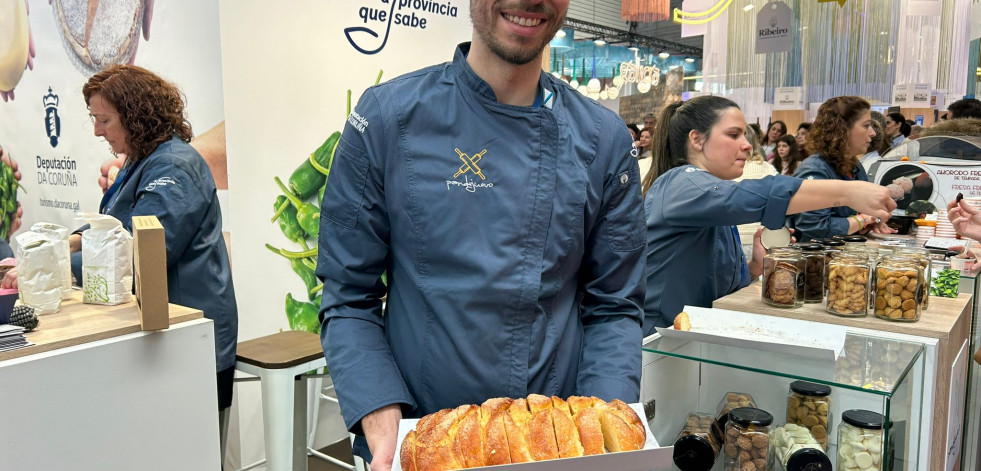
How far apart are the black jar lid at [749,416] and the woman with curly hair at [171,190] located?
2.11 meters

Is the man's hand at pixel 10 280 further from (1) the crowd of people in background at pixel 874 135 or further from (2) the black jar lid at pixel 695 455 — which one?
(1) the crowd of people in background at pixel 874 135

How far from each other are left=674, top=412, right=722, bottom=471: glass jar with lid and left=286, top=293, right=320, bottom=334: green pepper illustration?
2.38 metres

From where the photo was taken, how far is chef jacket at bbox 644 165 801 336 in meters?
2.27

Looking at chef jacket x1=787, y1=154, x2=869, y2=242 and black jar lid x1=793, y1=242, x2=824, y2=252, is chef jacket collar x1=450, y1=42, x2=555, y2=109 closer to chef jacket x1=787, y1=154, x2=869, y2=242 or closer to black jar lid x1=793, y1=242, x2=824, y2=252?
black jar lid x1=793, y1=242, x2=824, y2=252

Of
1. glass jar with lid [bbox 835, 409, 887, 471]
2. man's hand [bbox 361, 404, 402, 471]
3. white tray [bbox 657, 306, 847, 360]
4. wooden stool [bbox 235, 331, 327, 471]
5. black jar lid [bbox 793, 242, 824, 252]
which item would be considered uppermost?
black jar lid [bbox 793, 242, 824, 252]

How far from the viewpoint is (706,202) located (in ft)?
7.38

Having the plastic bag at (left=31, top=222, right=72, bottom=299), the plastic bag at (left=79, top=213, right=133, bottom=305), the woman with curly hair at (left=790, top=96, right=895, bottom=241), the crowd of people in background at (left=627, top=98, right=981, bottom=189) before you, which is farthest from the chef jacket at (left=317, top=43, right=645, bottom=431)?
the woman with curly hair at (left=790, top=96, right=895, bottom=241)

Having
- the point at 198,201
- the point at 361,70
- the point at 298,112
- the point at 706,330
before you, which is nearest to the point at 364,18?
the point at 361,70

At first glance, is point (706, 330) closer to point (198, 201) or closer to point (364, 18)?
point (198, 201)

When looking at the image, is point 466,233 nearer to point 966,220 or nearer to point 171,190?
point 171,190

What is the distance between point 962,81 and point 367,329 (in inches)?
300

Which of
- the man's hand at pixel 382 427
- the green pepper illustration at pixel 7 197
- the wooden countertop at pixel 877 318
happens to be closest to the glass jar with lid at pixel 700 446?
the wooden countertop at pixel 877 318

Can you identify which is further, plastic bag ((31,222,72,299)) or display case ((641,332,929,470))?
plastic bag ((31,222,72,299))

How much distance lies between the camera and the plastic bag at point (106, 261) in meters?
2.32
